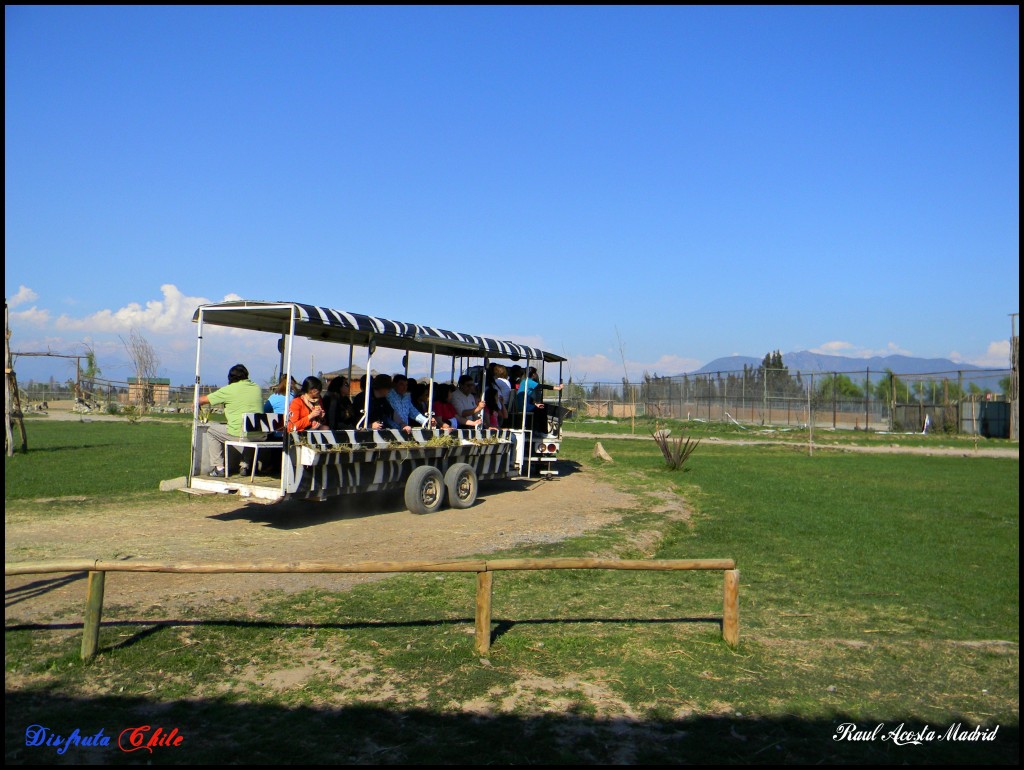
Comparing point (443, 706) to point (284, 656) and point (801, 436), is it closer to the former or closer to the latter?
point (284, 656)

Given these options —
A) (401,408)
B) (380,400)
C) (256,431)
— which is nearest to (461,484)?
(401,408)

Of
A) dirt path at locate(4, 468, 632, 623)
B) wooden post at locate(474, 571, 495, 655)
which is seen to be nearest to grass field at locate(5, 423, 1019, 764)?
wooden post at locate(474, 571, 495, 655)

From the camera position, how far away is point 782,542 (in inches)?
414

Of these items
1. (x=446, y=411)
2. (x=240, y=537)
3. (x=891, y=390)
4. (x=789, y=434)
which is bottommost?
(x=240, y=537)

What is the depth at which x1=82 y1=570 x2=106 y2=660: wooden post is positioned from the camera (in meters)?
5.48

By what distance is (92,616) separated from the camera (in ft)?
18.0

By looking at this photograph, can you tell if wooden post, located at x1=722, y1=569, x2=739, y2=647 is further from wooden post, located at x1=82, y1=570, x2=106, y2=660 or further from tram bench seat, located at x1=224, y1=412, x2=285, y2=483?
tram bench seat, located at x1=224, y1=412, x2=285, y2=483

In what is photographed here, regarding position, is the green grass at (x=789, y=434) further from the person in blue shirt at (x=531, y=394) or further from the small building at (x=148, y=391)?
the small building at (x=148, y=391)

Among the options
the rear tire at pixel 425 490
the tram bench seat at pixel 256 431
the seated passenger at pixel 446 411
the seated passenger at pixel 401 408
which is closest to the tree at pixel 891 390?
the seated passenger at pixel 446 411

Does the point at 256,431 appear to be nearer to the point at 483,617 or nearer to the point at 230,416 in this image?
the point at 230,416

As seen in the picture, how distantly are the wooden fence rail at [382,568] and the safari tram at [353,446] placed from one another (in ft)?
13.4

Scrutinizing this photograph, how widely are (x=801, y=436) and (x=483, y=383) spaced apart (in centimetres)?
2224

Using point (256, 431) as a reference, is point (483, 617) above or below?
below

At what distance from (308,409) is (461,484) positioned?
10.4 feet
